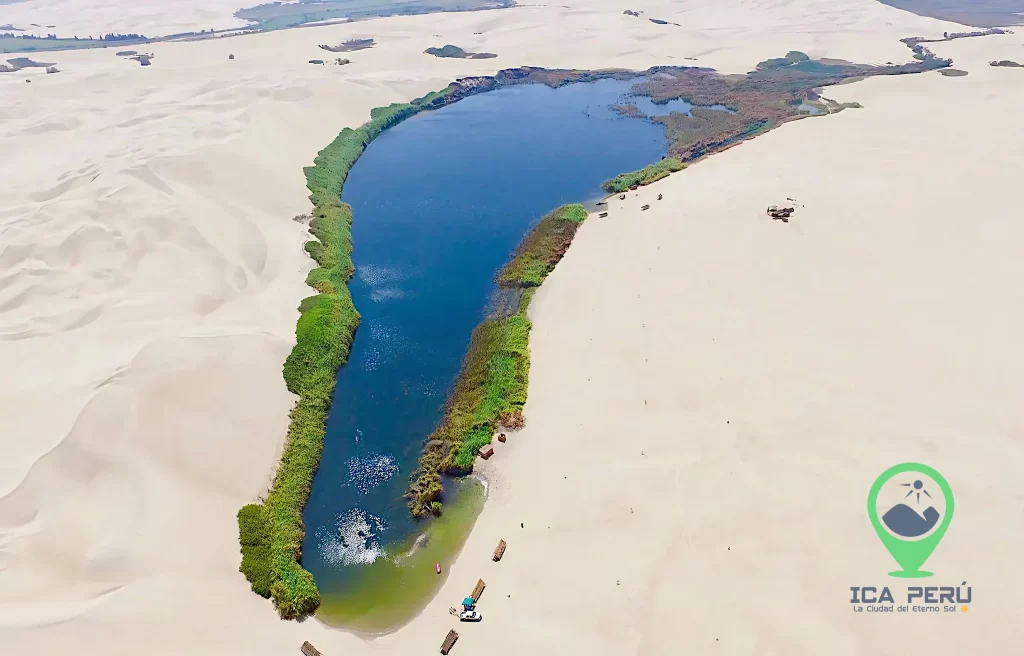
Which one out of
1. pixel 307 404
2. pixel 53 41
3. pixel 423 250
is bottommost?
pixel 307 404

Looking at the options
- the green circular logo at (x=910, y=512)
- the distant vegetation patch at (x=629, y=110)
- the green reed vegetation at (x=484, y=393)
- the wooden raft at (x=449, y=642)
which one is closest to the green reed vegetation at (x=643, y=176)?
the green reed vegetation at (x=484, y=393)

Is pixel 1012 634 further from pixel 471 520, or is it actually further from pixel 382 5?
pixel 382 5

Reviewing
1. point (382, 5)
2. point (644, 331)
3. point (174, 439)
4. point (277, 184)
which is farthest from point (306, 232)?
point (382, 5)

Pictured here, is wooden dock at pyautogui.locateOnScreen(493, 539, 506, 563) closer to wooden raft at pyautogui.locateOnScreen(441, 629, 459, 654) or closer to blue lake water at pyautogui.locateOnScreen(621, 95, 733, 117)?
wooden raft at pyautogui.locateOnScreen(441, 629, 459, 654)

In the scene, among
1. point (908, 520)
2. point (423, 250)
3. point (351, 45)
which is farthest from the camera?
point (351, 45)

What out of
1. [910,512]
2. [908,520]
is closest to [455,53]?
Answer: [910,512]

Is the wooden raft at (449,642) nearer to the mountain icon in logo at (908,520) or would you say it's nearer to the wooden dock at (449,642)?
the wooden dock at (449,642)

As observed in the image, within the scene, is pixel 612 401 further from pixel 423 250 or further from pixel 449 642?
pixel 423 250
